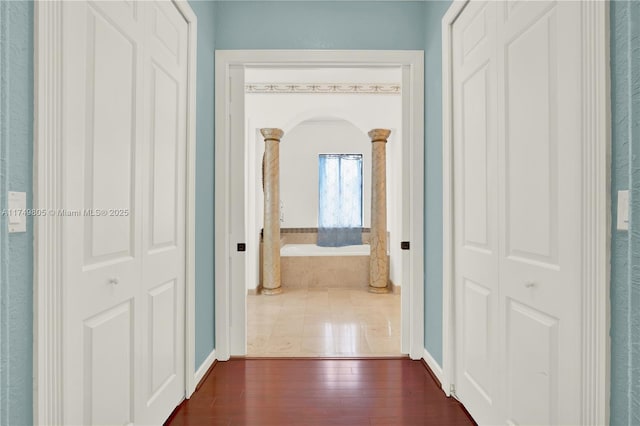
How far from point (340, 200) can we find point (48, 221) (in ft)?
20.6

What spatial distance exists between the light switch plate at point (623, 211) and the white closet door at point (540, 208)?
0.13 metres

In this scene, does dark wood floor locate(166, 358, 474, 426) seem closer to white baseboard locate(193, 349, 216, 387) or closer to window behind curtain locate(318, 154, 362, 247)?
white baseboard locate(193, 349, 216, 387)

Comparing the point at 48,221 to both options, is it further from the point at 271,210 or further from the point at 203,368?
the point at 271,210

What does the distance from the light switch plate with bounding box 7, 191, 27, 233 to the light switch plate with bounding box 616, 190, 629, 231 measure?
5.42ft

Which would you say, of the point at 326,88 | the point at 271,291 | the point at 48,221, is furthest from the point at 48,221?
the point at 326,88

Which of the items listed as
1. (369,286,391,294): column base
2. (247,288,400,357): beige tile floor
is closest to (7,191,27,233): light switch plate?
(247,288,400,357): beige tile floor

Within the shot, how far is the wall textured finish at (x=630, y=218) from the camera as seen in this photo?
3.29 ft

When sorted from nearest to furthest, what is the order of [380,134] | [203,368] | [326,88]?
[203,368]
[326,88]
[380,134]

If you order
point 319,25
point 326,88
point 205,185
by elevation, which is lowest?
point 205,185

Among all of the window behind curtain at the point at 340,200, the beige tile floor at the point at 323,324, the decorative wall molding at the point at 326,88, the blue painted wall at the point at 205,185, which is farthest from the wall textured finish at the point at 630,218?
the window behind curtain at the point at 340,200

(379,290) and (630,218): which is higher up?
(630,218)

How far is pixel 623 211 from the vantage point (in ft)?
3.41

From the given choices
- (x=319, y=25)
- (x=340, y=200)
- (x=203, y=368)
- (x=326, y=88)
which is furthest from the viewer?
(x=340, y=200)

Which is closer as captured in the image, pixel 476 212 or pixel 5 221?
pixel 5 221
